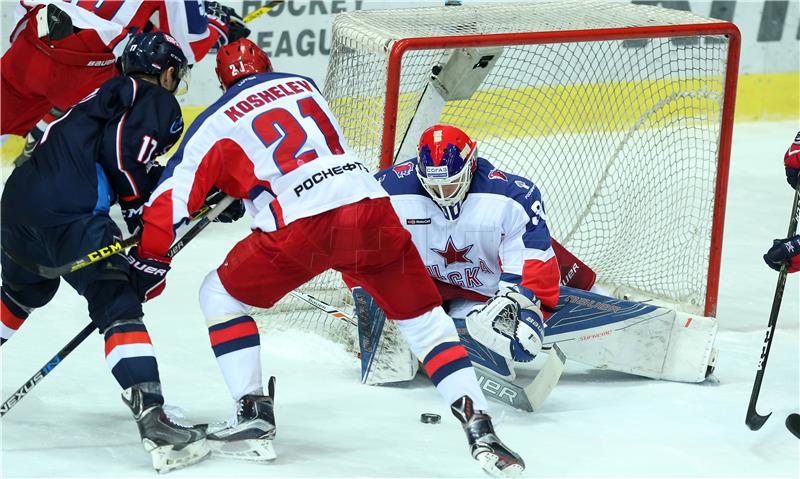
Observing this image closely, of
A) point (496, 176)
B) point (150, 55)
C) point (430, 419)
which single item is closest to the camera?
point (150, 55)

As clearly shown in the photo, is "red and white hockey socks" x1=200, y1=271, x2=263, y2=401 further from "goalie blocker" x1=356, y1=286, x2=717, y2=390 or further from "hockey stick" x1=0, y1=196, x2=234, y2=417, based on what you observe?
"goalie blocker" x1=356, y1=286, x2=717, y2=390

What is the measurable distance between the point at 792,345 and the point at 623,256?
648 millimetres

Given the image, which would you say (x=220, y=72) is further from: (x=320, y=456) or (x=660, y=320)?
(x=660, y=320)

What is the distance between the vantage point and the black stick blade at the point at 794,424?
319 cm

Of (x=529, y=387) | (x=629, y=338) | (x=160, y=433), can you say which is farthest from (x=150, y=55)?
(x=629, y=338)

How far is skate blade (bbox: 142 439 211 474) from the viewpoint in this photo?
2.73 metres

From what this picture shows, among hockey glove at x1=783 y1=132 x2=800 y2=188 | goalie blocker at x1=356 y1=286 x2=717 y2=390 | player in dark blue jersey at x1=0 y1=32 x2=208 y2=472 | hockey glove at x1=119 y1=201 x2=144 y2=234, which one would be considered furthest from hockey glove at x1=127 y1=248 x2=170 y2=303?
hockey glove at x1=783 y1=132 x2=800 y2=188

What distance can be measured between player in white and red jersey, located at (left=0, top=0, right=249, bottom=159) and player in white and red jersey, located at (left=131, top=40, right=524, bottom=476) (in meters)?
1.65

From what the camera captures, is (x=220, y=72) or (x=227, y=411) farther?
(x=227, y=411)

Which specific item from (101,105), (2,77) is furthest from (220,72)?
(2,77)

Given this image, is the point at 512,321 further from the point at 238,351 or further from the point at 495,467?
the point at 238,351

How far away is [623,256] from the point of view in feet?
14.2

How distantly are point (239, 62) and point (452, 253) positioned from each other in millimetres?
865

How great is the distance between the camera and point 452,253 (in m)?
3.46
